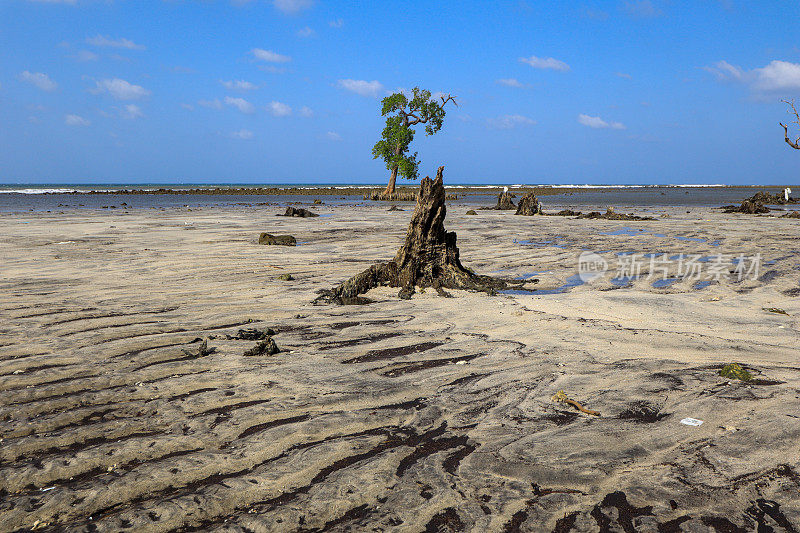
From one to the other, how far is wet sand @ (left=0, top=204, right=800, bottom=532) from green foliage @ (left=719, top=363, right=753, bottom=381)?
13 cm

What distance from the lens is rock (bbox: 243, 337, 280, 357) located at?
15.8 feet

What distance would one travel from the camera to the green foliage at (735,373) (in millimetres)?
Result: 4270

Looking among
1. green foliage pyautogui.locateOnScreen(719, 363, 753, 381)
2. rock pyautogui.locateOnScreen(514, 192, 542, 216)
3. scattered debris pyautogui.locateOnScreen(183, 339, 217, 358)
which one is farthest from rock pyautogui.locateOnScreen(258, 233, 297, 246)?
rock pyautogui.locateOnScreen(514, 192, 542, 216)

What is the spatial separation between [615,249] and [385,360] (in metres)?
9.48

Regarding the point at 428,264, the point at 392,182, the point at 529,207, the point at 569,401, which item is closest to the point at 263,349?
the point at 569,401

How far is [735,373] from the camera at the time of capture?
4305mm

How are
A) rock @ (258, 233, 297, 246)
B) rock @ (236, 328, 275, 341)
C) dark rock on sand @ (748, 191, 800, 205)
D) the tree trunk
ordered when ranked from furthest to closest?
the tree trunk, dark rock on sand @ (748, 191, 800, 205), rock @ (258, 233, 297, 246), rock @ (236, 328, 275, 341)

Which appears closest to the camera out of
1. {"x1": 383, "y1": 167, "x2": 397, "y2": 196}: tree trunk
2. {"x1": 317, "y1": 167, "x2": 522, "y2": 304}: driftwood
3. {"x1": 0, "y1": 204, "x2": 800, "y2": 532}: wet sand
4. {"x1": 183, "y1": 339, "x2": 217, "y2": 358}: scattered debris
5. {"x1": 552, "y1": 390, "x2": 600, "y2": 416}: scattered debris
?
{"x1": 0, "y1": 204, "x2": 800, "y2": 532}: wet sand

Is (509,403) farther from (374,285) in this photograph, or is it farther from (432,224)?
(432,224)

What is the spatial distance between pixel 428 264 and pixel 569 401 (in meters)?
4.41

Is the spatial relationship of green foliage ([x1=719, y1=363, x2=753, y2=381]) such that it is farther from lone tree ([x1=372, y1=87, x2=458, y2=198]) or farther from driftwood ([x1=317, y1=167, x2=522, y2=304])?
lone tree ([x1=372, y1=87, x2=458, y2=198])

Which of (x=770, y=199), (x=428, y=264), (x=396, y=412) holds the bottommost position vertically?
(x=396, y=412)

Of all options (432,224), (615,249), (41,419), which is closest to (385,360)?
(41,419)

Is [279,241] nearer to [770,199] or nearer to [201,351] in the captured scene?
[201,351]
